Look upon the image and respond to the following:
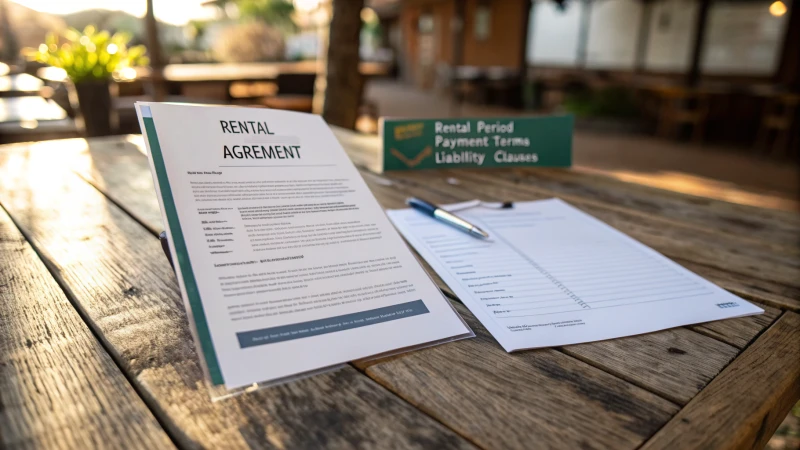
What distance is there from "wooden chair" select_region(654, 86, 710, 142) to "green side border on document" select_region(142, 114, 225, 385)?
29.2ft

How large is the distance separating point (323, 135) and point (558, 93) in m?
11.0

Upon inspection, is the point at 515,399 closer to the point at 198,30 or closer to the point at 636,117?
the point at 636,117

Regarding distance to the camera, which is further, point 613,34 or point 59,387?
point 613,34

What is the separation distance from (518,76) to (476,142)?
1112 cm

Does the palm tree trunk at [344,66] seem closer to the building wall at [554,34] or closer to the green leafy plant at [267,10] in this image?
→ the building wall at [554,34]

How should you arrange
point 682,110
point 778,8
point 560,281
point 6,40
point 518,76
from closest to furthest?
1. point 560,281
2. point 778,8
3. point 682,110
4. point 6,40
5. point 518,76

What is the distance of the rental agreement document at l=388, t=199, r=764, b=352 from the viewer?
0.56 meters

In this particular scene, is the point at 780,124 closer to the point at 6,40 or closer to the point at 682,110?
the point at 682,110

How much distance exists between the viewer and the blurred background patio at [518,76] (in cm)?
355

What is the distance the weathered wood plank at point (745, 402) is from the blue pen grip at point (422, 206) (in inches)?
19.2

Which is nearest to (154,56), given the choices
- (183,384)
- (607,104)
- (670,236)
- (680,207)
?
(680,207)

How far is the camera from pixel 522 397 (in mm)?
434

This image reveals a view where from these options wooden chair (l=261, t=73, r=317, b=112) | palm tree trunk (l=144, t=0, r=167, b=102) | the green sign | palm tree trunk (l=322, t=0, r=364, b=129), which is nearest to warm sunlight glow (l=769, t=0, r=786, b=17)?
wooden chair (l=261, t=73, r=317, b=112)

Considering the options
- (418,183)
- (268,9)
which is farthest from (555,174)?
(268,9)
